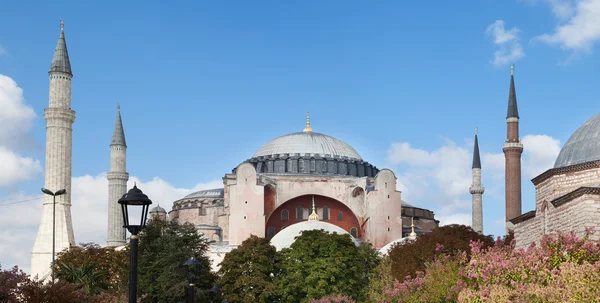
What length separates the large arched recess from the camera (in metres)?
58.1

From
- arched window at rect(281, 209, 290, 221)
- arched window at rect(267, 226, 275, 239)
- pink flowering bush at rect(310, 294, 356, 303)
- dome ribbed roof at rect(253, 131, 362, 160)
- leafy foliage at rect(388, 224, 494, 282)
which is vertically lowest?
pink flowering bush at rect(310, 294, 356, 303)

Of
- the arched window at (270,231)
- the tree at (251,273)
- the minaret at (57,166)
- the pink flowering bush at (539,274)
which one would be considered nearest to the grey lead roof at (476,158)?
the arched window at (270,231)

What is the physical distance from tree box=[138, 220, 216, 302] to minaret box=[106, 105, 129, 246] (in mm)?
25762

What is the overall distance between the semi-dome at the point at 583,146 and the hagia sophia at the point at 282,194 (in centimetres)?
1911

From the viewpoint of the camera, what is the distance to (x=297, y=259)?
3903 cm

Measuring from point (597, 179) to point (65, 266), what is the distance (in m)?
18.6

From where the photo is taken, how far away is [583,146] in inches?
1019

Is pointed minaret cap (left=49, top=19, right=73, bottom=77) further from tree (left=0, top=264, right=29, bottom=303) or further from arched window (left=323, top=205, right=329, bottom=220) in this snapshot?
tree (left=0, top=264, right=29, bottom=303)

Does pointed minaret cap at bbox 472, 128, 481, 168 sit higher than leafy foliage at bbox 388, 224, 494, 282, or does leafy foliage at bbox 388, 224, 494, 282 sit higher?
pointed minaret cap at bbox 472, 128, 481, 168

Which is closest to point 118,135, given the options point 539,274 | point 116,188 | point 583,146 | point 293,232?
point 116,188

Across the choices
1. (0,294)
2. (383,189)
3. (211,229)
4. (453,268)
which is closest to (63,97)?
(211,229)

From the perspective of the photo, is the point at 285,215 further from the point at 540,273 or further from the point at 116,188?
the point at 540,273

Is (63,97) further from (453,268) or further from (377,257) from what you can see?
(453,268)

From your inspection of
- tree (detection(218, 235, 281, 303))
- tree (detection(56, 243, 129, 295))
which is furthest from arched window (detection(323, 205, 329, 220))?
tree (detection(218, 235, 281, 303))
